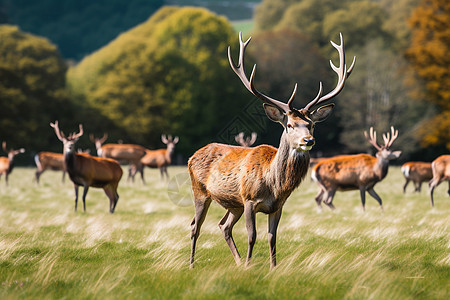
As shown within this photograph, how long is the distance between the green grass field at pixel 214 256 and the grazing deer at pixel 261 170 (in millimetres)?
506

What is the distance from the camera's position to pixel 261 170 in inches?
206

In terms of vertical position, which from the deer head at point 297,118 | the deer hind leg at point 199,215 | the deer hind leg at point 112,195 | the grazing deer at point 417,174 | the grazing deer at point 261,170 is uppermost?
the deer head at point 297,118

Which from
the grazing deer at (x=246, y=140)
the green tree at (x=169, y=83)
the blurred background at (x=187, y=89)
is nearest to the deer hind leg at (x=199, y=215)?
the grazing deer at (x=246, y=140)

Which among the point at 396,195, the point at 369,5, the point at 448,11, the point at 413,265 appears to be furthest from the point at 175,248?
the point at 369,5

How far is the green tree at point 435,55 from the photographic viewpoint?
85.1ft

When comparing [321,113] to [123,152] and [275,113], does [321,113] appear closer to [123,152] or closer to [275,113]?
[275,113]

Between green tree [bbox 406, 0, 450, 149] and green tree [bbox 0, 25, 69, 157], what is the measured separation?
20.0 meters

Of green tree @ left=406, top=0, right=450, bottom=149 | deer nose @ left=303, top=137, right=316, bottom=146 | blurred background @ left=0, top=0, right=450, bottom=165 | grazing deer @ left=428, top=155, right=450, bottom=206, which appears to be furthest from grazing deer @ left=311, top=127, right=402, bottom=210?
blurred background @ left=0, top=0, right=450, bottom=165

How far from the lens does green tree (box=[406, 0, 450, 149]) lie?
2594cm

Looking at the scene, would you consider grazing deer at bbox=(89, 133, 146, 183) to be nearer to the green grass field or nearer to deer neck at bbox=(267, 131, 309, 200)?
the green grass field

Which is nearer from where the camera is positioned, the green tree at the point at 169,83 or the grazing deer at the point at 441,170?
the grazing deer at the point at 441,170

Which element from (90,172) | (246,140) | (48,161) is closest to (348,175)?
(90,172)

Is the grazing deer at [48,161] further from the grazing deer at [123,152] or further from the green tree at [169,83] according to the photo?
the green tree at [169,83]

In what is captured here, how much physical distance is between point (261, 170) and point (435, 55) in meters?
23.6
